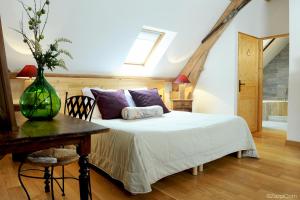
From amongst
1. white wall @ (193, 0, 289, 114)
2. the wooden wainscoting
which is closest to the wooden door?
white wall @ (193, 0, 289, 114)

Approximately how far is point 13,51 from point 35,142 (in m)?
2.28

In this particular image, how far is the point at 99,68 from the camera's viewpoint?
139 inches

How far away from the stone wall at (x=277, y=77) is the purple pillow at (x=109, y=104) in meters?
5.59

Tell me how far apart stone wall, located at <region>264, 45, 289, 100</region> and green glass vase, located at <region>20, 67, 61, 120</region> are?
268 inches

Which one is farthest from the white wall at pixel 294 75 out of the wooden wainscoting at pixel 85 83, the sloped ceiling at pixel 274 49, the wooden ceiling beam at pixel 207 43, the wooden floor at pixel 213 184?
the sloped ceiling at pixel 274 49

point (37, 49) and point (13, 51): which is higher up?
point (13, 51)

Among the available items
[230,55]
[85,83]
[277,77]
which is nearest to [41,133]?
[85,83]

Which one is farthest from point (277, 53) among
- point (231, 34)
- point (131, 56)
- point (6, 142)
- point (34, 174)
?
point (6, 142)

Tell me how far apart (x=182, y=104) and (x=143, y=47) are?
1227 millimetres

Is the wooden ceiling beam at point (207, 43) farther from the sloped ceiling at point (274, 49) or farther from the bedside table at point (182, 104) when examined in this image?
the sloped ceiling at point (274, 49)

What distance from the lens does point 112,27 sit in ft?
10.1

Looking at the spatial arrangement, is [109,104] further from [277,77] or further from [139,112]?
[277,77]

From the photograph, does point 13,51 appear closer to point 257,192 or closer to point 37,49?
point 37,49

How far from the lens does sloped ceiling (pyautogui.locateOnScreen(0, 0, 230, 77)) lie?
2.67m
